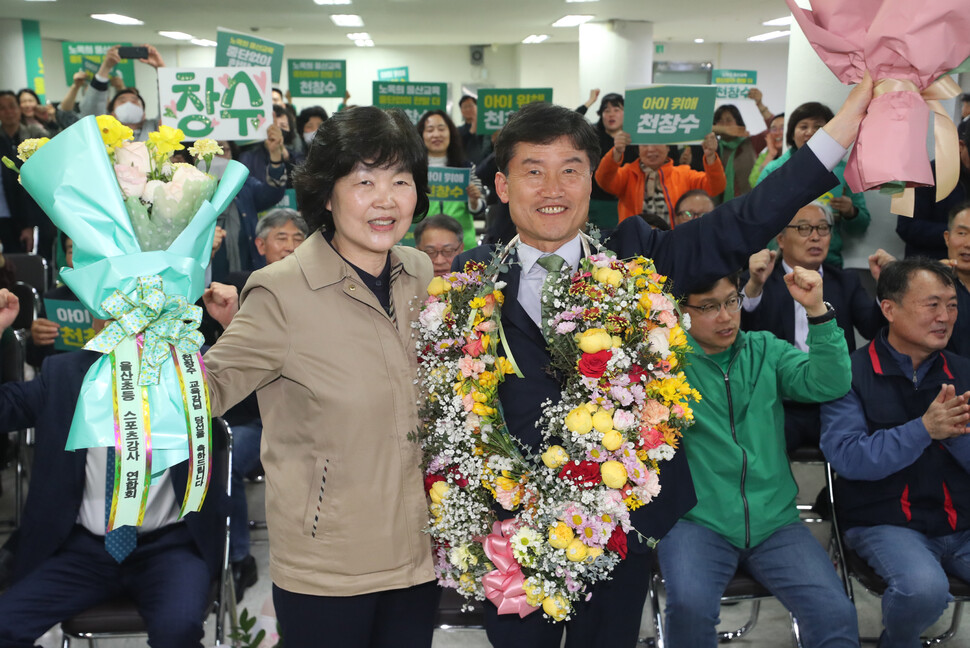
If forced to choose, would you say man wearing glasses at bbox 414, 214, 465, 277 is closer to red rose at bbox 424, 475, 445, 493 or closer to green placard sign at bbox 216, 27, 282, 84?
red rose at bbox 424, 475, 445, 493

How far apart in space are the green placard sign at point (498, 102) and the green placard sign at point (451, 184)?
1498mm

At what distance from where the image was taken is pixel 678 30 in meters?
18.0

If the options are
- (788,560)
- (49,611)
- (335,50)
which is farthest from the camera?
(335,50)

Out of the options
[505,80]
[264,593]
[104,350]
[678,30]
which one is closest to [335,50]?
[505,80]

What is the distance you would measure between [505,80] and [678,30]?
262 inches

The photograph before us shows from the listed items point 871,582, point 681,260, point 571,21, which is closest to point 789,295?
point 871,582

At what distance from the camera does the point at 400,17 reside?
15.7 metres

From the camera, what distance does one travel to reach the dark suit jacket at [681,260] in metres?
1.71

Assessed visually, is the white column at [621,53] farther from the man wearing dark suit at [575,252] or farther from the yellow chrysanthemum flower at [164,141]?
the yellow chrysanthemum flower at [164,141]

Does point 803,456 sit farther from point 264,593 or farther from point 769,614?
point 264,593

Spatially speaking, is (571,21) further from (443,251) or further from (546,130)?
(546,130)

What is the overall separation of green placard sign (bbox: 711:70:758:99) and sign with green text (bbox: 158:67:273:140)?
30.4ft

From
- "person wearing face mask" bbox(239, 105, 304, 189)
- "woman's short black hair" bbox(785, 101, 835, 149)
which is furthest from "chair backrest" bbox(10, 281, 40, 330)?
"woman's short black hair" bbox(785, 101, 835, 149)

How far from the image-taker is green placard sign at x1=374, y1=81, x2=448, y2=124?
743 cm
